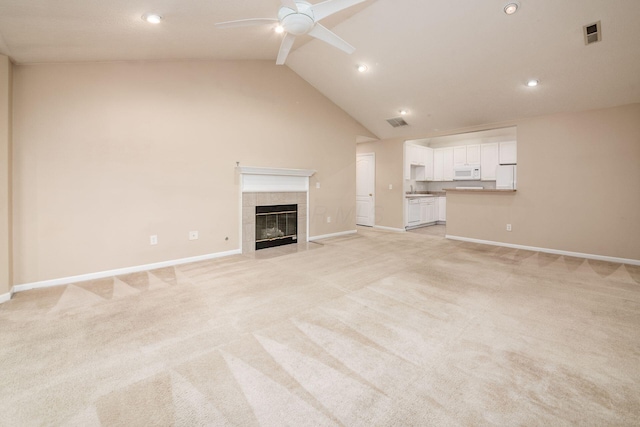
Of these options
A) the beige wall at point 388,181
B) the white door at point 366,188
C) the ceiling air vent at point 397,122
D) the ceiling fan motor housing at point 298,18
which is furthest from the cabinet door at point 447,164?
the ceiling fan motor housing at point 298,18

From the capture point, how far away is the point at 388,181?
24.1ft

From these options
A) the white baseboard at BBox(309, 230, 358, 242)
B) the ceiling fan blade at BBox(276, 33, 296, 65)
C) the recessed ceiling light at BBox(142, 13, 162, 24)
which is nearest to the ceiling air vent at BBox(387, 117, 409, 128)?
the white baseboard at BBox(309, 230, 358, 242)

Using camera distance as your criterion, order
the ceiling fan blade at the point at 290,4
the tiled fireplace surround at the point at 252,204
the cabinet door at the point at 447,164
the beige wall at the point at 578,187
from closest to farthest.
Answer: the ceiling fan blade at the point at 290,4 < the beige wall at the point at 578,187 < the tiled fireplace surround at the point at 252,204 < the cabinet door at the point at 447,164

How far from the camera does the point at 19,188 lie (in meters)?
3.05

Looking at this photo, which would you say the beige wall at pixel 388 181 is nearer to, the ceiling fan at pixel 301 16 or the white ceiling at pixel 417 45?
the white ceiling at pixel 417 45

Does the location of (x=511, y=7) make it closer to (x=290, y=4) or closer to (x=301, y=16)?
(x=301, y=16)

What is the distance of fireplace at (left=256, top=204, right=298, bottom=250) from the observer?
201 inches

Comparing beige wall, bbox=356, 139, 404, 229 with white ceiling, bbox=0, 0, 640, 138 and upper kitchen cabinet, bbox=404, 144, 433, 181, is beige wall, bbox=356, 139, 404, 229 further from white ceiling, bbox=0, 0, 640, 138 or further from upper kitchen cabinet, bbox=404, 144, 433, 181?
white ceiling, bbox=0, 0, 640, 138

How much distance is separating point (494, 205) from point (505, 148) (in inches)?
95.5

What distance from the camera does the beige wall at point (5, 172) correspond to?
9.05 feet

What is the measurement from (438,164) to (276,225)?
5522 mm

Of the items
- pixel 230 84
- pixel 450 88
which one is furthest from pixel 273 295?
pixel 450 88

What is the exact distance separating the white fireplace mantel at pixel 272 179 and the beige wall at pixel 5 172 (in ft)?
8.39

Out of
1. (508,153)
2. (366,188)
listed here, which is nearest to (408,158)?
(366,188)
